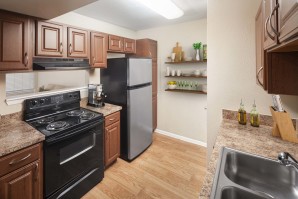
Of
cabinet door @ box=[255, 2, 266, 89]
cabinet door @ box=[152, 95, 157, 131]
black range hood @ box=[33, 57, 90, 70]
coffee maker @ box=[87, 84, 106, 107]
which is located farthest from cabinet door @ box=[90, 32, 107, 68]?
cabinet door @ box=[255, 2, 266, 89]

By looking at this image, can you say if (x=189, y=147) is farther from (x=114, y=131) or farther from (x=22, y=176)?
(x=22, y=176)

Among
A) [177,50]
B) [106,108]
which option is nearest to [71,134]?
[106,108]

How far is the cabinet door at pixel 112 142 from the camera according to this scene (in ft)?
7.79

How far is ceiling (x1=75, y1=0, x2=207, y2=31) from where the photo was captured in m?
2.35

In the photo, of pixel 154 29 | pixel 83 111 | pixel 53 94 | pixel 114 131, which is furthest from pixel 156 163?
pixel 154 29

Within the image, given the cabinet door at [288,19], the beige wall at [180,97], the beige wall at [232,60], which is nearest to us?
the cabinet door at [288,19]

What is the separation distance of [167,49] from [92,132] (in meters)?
2.40

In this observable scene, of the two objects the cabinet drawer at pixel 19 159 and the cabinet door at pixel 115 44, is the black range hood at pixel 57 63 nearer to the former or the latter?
the cabinet door at pixel 115 44

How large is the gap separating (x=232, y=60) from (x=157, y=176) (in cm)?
178

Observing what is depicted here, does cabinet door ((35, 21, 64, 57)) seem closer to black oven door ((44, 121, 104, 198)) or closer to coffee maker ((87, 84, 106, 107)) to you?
coffee maker ((87, 84, 106, 107))

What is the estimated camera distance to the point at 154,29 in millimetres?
3691

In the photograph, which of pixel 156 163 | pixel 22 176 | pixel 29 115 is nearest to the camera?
pixel 22 176

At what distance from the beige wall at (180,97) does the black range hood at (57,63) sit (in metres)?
1.93

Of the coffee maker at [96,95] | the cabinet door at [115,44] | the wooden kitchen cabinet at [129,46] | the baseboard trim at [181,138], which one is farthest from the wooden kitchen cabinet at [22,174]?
the baseboard trim at [181,138]
